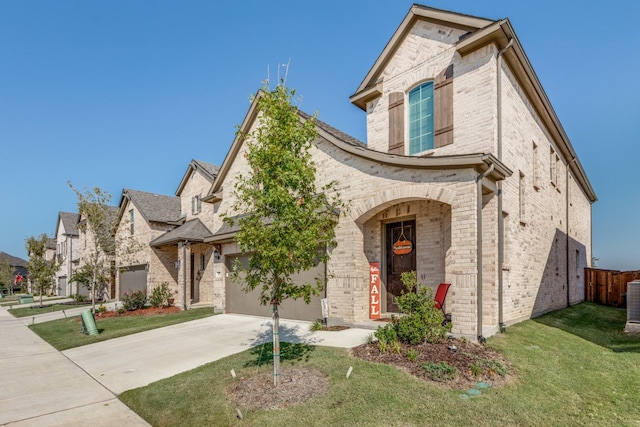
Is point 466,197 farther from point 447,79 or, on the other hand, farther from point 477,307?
point 447,79

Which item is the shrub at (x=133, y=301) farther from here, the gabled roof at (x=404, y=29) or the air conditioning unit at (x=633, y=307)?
the air conditioning unit at (x=633, y=307)

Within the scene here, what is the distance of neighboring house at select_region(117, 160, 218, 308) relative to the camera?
19.8 m

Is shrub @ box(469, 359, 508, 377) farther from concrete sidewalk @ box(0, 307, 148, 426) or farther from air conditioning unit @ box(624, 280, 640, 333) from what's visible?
air conditioning unit @ box(624, 280, 640, 333)

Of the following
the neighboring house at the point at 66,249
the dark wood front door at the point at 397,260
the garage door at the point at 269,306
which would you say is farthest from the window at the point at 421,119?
the neighboring house at the point at 66,249

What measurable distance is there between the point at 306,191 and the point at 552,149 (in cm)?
1378

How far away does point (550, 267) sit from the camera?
543 inches

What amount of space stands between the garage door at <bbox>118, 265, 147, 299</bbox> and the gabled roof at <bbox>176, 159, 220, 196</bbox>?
555 centimetres

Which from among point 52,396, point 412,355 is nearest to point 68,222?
point 52,396

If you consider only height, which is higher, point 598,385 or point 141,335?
point 598,385

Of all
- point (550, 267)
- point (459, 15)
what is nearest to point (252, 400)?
point (459, 15)

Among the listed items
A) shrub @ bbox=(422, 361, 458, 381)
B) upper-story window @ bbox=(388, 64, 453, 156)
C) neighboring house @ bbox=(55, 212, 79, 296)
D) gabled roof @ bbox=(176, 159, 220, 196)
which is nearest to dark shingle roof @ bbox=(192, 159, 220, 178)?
gabled roof @ bbox=(176, 159, 220, 196)

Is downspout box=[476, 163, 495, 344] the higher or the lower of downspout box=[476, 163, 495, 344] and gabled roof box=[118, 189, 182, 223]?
the lower

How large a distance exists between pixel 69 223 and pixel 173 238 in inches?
1040

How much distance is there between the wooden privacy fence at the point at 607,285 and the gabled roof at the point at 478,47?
8544 mm
